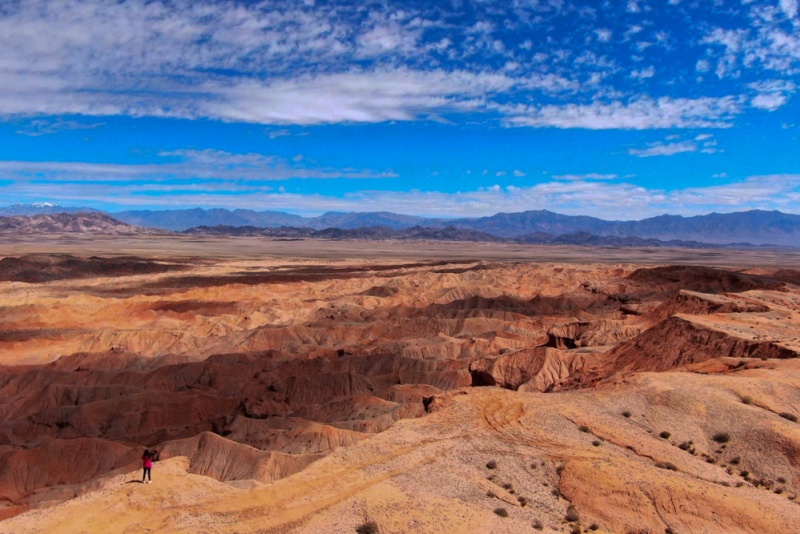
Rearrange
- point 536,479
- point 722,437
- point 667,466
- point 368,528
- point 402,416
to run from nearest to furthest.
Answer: point 368,528, point 536,479, point 667,466, point 722,437, point 402,416

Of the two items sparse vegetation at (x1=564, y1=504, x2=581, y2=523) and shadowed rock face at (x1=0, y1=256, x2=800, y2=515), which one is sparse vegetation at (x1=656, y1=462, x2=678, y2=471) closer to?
sparse vegetation at (x1=564, y1=504, x2=581, y2=523)

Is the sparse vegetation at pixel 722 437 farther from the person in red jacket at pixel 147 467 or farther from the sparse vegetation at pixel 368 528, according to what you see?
the person in red jacket at pixel 147 467

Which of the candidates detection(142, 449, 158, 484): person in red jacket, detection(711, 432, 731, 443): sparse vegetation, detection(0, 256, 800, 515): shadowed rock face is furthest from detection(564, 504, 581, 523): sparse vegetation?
detection(142, 449, 158, 484): person in red jacket

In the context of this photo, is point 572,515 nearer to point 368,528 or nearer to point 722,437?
point 368,528

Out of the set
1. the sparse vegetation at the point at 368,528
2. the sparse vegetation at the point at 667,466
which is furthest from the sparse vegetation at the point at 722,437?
the sparse vegetation at the point at 368,528

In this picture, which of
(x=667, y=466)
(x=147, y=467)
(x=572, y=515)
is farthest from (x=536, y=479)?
(x=147, y=467)

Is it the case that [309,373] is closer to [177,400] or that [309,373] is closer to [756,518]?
[177,400]

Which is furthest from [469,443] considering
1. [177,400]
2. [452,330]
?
[452,330]
